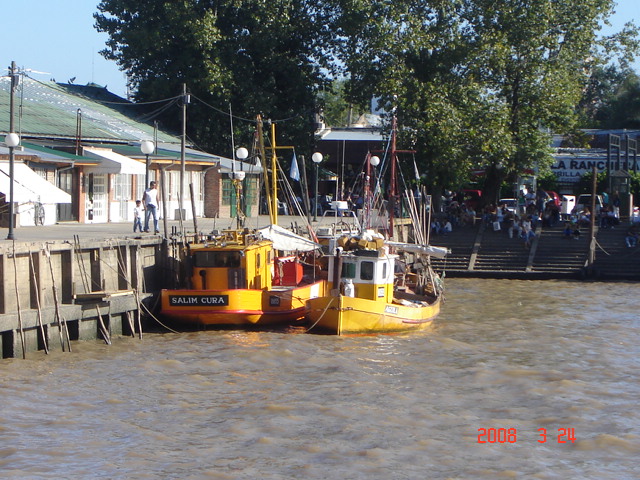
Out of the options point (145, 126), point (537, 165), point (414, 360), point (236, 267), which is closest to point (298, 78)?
point (145, 126)

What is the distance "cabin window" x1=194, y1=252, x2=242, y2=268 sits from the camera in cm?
2623

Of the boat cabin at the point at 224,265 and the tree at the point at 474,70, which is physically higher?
the tree at the point at 474,70

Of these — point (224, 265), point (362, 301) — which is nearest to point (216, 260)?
point (224, 265)

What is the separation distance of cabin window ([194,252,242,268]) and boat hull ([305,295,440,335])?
7.93 feet

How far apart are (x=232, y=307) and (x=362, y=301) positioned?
3.45 m

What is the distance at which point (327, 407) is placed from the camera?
18.0 m

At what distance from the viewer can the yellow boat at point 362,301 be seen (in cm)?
2525

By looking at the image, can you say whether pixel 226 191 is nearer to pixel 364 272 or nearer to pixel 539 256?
pixel 539 256

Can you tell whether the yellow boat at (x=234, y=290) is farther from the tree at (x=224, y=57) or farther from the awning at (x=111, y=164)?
the tree at (x=224, y=57)

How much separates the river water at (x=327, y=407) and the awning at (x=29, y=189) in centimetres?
623

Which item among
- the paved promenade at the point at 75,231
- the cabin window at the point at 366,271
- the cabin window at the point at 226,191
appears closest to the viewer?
the cabin window at the point at 366,271

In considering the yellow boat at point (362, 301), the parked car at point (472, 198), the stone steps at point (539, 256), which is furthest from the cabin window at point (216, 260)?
the parked car at point (472, 198)

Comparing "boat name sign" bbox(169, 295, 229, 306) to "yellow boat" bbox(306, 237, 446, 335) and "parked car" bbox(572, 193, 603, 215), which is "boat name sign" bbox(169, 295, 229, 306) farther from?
"parked car" bbox(572, 193, 603, 215)

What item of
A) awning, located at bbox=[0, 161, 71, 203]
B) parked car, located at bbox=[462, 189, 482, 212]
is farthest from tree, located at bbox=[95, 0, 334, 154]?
awning, located at bbox=[0, 161, 71, 203]
